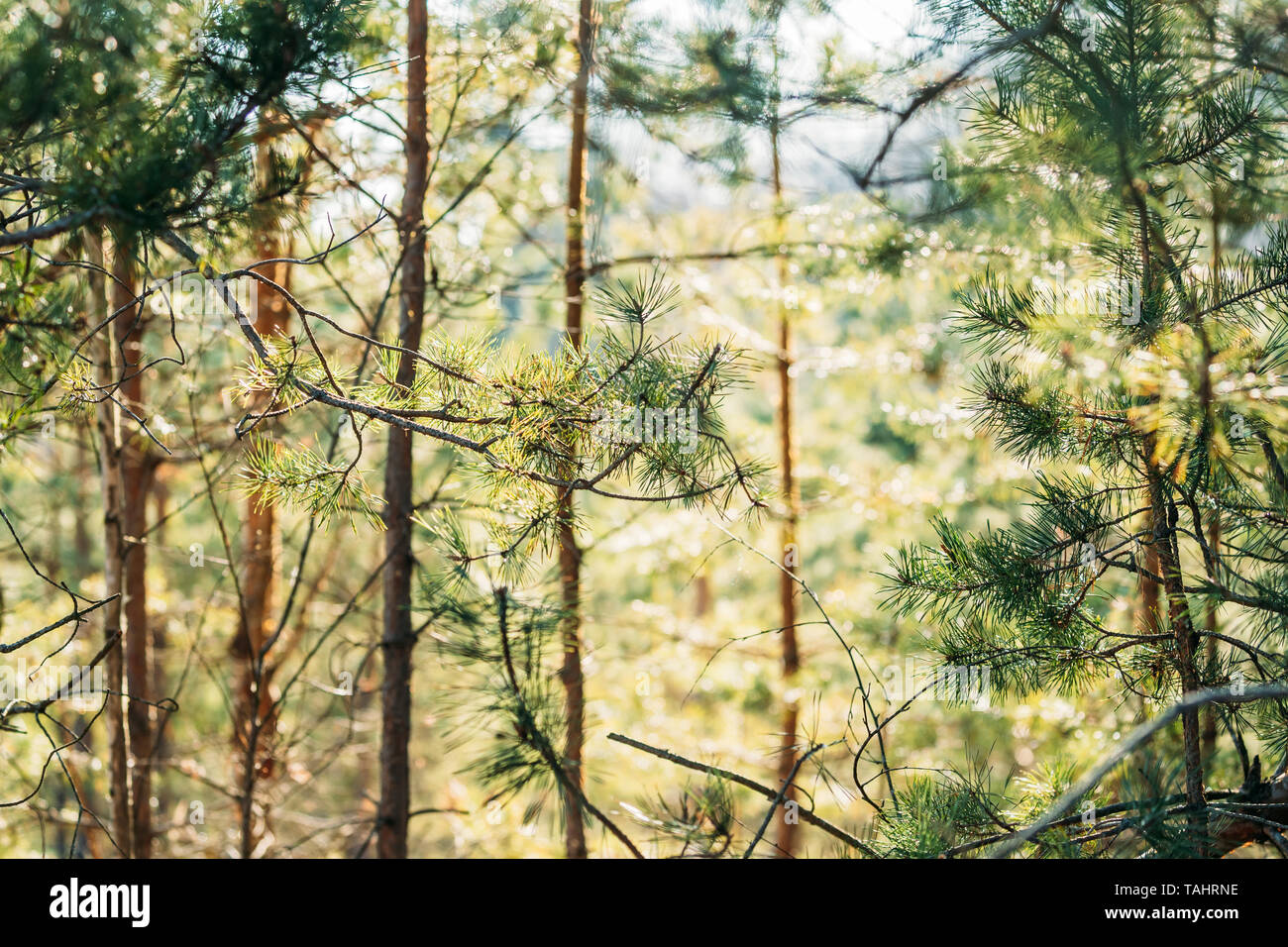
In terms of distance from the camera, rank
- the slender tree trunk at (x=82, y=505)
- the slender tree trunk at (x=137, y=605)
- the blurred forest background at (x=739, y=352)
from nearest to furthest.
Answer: the blurred forest background at (x=739, y=352), the slender tree trunk at (x=137, y=605), the slender tree trunk at (x=82, y=505)

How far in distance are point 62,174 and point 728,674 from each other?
4.67m

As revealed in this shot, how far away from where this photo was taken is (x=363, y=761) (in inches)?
309

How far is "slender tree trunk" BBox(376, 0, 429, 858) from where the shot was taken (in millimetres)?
2605

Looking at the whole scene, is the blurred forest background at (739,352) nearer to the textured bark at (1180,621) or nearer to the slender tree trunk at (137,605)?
the textured bark at (1180,621)

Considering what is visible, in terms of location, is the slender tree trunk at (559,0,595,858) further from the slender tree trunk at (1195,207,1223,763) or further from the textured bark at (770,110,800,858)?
the slender tree trunk at (1195,207,1223,763)

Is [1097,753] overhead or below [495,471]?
below

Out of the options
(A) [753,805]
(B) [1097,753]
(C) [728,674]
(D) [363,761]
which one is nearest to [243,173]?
(B) [1097,753]

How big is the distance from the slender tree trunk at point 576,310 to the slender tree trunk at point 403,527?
21.2 inches

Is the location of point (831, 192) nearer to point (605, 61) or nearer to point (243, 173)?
point (605, 61)

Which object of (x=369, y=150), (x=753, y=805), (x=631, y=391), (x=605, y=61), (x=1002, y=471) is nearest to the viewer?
(x=631, y=391)

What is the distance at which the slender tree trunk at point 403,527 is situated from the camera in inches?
103

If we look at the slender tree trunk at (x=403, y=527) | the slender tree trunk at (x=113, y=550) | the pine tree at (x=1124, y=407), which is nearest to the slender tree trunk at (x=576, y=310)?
the slender tree trunk at (x=403, y=527)

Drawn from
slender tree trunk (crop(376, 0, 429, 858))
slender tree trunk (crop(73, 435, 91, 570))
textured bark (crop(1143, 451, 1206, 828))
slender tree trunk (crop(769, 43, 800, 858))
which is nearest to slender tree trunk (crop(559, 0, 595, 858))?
slender tree trunk (crop(376, 0, 429, 858))

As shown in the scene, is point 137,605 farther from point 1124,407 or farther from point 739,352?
point 1124,407
